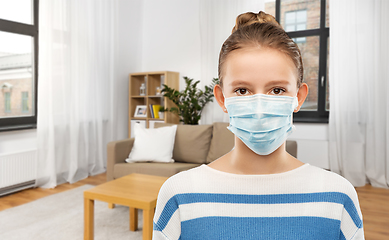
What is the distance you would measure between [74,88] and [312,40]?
325 cm

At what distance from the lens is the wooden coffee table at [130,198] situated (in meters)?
1.94

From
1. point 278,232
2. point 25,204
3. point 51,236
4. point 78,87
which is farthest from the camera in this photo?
point 78,87

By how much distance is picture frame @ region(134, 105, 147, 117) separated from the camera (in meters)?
5.03

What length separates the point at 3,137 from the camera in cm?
340

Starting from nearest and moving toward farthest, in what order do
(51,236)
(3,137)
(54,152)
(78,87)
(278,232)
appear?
(278,232), (51,236), (3,137), (54,152), (78,87)

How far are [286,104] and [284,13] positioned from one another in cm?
434

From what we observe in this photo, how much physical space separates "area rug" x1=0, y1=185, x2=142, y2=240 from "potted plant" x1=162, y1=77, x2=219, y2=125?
1.93 meters

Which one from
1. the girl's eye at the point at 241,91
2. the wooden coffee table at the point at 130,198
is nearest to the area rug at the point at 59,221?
the wooden coffee table at the point at 130,198

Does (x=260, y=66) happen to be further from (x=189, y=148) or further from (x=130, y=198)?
(x=189, y=148)

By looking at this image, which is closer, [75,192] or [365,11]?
[75,192]

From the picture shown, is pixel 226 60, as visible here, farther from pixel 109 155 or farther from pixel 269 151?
pixel 109 155

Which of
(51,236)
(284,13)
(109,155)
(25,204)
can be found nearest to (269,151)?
(51,236)

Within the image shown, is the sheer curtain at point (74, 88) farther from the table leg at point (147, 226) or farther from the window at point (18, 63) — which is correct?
the table leg at point (147, 226)

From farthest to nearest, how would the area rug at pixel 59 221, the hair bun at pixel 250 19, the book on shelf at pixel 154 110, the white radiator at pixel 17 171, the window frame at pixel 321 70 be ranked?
the book on shelf at pixel 154 110 < the window frame at pixel 321 70 < the white radiator at pixel 17 171 < the area rug at pixel 59 221 < the hair bun at pixel 250 19
